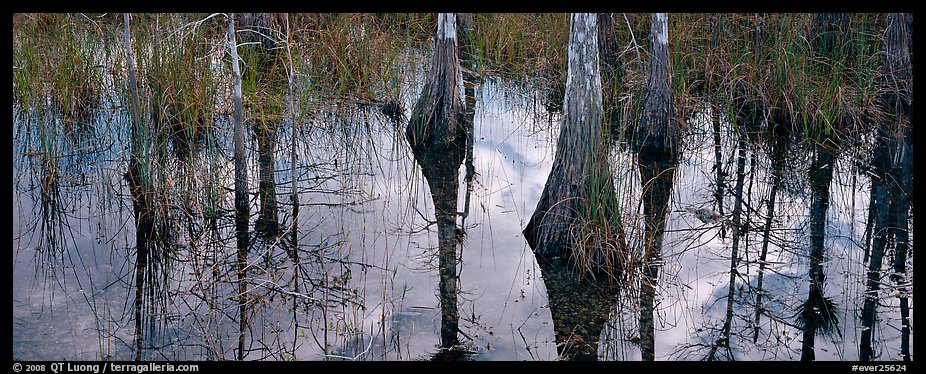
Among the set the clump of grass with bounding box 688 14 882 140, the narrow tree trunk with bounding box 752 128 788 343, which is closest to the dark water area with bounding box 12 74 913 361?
the narrow tree trunk with bounding box 752 128 788 343

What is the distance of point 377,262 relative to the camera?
539cm

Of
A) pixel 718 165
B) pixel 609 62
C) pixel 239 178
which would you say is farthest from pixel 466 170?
pixel 609 62

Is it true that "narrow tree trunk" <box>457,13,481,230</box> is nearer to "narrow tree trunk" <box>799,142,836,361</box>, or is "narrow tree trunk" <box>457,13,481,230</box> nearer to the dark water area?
the dark water area

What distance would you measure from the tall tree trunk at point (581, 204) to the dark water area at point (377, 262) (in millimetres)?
128

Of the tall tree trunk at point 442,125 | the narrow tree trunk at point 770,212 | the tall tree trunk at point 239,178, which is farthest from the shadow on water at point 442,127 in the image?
the narrow tree trunk at point 770,212

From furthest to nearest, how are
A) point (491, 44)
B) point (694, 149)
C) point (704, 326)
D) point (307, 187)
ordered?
point (491, 44)
point (694, 149)
point (307, 187)
point (704, 326)

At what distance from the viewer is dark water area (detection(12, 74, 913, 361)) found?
4.42m

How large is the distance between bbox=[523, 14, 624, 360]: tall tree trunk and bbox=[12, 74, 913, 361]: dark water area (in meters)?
0.13

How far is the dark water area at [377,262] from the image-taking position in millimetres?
4418

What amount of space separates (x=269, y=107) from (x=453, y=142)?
183 centimetres

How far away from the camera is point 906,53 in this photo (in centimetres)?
816

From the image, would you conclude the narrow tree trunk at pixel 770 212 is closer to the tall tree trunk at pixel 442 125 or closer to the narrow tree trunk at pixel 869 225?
the narrow tree trunk at pixel 869 225

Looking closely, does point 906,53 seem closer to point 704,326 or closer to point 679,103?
point 679,103
